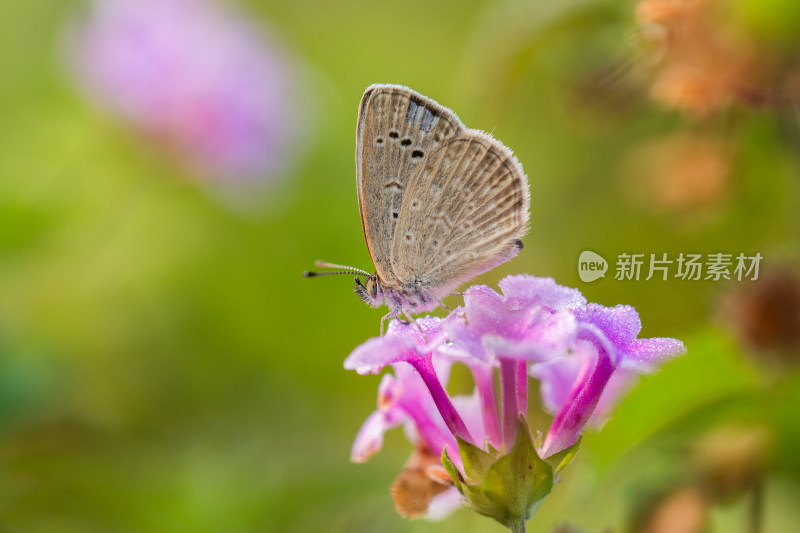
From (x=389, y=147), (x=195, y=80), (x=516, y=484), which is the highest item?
(x=195, y=80)

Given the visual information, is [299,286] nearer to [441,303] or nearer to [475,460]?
[441,303]

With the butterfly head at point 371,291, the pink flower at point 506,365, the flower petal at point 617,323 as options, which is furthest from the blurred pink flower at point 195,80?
the flower petal at point 617,323

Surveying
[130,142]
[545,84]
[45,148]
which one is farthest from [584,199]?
[45,148]

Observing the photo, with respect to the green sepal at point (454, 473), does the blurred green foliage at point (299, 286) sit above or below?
above

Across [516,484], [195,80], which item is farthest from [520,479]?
[195,80]

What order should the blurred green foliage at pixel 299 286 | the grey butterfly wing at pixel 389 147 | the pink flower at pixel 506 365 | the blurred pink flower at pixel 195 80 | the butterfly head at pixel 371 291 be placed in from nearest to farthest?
the pink flower at pixel 506 365 → the grey butterfly wing at pixel 389 147 → the butterfly head at pixel 371 291 → the blurred green foliage at pixel 299 286 → the blurred pink flower at pixel 195 80

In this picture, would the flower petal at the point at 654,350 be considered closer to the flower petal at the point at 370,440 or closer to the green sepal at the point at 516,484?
the green sepal at the point at 516,484

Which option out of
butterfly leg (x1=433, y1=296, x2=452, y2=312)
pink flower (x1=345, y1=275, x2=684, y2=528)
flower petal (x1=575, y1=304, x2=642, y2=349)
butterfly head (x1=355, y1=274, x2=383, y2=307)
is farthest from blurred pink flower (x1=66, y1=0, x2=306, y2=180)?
flower petal (x1=575, y1=304, x2=642, y2=349)
